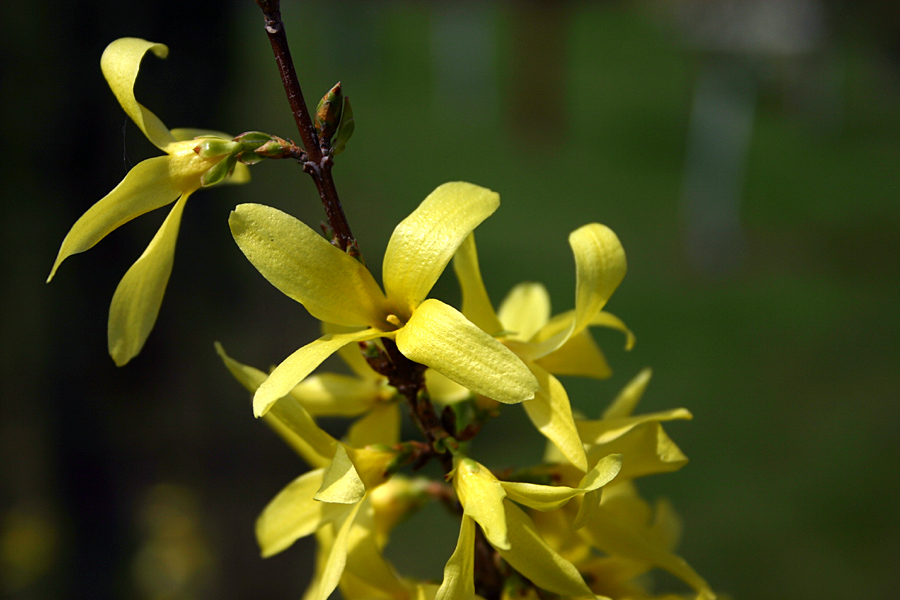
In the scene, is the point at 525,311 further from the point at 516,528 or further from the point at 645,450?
the point at 516,528

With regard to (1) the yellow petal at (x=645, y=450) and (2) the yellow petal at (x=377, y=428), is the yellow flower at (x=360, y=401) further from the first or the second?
(1) the yellow petal at (x=645, y=450)

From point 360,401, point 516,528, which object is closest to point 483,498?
point 516,528

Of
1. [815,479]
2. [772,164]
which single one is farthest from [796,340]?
[772,164]

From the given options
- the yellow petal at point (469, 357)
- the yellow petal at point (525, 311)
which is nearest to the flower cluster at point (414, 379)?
the yellow petal at point (469, 357)

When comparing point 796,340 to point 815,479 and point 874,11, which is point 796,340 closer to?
point 815,479

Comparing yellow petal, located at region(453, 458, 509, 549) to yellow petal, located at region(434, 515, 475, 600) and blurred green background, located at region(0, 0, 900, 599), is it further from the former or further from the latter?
blurred green background, located at region(0, 0, 900, 599)

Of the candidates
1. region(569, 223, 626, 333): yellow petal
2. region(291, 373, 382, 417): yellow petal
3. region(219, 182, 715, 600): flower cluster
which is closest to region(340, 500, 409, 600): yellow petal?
region(219, 182, 715, 600): flower cluster
